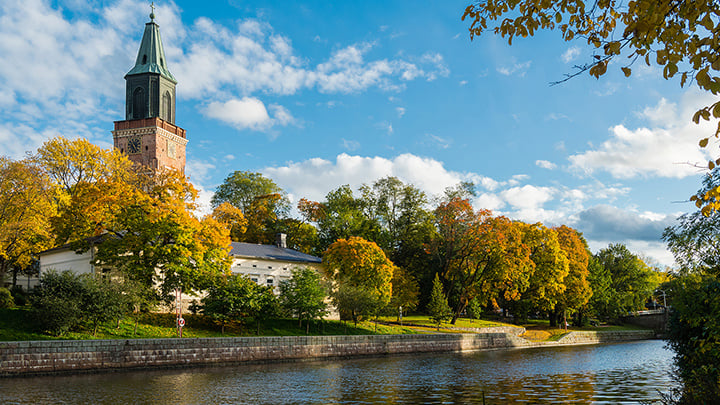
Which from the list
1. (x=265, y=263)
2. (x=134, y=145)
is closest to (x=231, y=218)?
(x=265, y=263)

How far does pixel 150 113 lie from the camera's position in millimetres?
70438

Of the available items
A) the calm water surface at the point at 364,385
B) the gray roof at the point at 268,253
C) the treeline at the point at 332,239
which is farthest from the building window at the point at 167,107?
the calm water surface at the point at 364,385

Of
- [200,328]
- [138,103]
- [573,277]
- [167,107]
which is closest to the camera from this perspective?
[200,328]

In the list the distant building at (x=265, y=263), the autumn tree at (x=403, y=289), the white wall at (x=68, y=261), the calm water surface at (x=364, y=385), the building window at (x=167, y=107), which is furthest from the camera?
the building window at (x=167, y=107)

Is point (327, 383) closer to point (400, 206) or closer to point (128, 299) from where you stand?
point (128, 299)

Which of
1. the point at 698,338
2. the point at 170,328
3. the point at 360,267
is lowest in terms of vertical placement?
the point at 170,328

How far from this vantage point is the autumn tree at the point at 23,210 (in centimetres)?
3759

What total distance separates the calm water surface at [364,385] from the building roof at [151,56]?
54557 millimetres

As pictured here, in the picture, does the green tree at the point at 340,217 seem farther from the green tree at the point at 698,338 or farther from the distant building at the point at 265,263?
the green tree at the point at 698,338

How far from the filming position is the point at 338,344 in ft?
113

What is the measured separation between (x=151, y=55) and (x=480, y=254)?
166 feet

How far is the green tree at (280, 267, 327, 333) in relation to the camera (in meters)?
38.0

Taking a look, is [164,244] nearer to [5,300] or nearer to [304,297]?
[5,300]

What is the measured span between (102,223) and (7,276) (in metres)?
15.3
